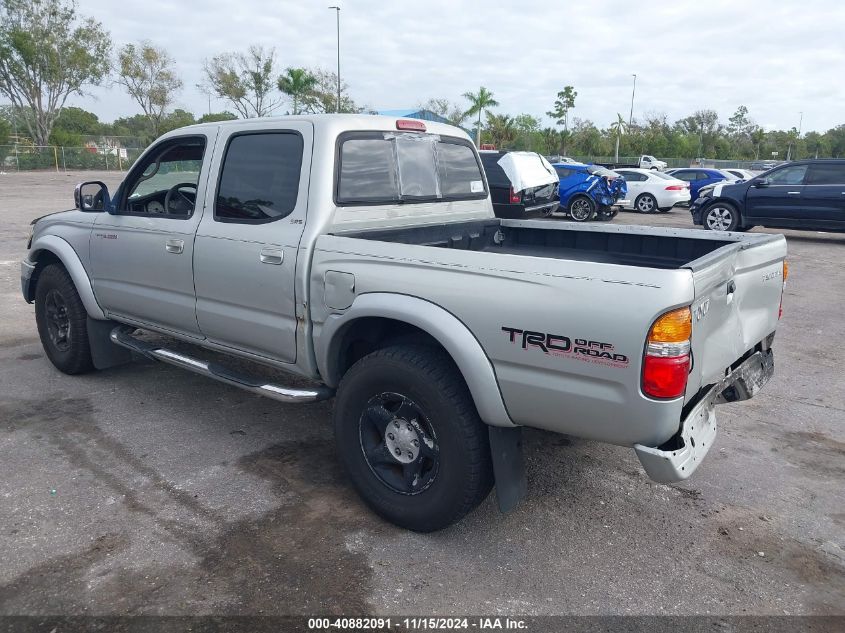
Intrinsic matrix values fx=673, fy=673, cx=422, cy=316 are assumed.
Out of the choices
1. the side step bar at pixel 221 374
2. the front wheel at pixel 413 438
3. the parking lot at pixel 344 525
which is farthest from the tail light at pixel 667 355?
the side step bar at pixel 221 374

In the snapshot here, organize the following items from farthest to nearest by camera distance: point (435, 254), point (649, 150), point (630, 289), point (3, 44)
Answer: point (649, 150), point (3, 44), point (435, 254), point (630, 289)

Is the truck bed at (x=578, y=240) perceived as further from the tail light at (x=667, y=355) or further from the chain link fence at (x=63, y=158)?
the chain link fence at (x=63, y=158)

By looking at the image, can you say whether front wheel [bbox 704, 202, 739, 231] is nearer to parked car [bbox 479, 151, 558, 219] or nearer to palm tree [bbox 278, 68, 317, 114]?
parked car [bbox 479, 151, 558, 219]

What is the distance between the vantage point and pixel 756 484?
380 cm

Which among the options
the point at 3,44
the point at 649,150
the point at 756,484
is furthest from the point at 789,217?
the point at 649,150

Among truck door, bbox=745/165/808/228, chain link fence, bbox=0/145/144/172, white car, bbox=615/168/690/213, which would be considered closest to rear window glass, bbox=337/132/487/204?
truck door, bbox=745/165/808/228

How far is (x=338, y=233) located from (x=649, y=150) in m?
67.8

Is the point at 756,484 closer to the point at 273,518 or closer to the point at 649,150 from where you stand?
the point at 273,518

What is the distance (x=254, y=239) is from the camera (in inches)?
146

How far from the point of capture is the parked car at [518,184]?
1424 centimetres

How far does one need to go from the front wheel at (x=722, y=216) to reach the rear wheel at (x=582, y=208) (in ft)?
10.2

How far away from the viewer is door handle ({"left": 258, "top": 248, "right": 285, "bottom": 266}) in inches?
140

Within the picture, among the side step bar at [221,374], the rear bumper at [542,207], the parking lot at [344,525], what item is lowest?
the parking lot at [344,525]

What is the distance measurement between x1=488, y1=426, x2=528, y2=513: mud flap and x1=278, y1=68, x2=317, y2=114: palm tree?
52705 mm
